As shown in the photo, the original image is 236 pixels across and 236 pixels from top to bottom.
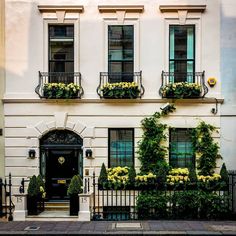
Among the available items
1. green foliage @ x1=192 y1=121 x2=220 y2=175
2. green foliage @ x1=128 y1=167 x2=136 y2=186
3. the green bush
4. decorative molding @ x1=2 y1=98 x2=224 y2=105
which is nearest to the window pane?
decorative molding @ x1=2 y1=98 x2=224 y2=105

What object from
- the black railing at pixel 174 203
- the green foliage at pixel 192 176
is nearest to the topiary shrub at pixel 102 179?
the black railing at pixel 174 203

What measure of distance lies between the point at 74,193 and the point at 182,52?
700 cm

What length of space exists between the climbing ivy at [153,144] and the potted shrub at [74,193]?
9.33 ft

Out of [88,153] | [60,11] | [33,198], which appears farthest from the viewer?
[60,11]

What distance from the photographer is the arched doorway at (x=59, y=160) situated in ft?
49.9

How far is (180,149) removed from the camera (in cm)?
1527

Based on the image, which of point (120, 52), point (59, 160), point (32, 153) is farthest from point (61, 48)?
point (59, 160)

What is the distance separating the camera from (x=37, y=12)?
1508 cm

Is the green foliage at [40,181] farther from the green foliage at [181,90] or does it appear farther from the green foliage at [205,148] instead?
the green foliage at [205,148]

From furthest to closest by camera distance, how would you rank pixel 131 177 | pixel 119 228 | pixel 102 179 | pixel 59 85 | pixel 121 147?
pixel 121 147, pixel 59 85, pixel 102 179, pixel 131 177, pixel 119 228

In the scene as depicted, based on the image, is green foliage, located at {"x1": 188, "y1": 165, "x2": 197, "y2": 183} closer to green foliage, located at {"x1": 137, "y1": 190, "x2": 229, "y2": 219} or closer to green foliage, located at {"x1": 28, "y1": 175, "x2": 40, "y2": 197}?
green foliage, located at {"x1": 137, "y1": 190, "x2": 229, "y2": 219}

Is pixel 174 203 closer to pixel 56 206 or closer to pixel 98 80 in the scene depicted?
pixel 56 206

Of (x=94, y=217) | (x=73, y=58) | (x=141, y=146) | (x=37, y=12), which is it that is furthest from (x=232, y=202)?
(x=37, y=12)

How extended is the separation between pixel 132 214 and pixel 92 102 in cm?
455
